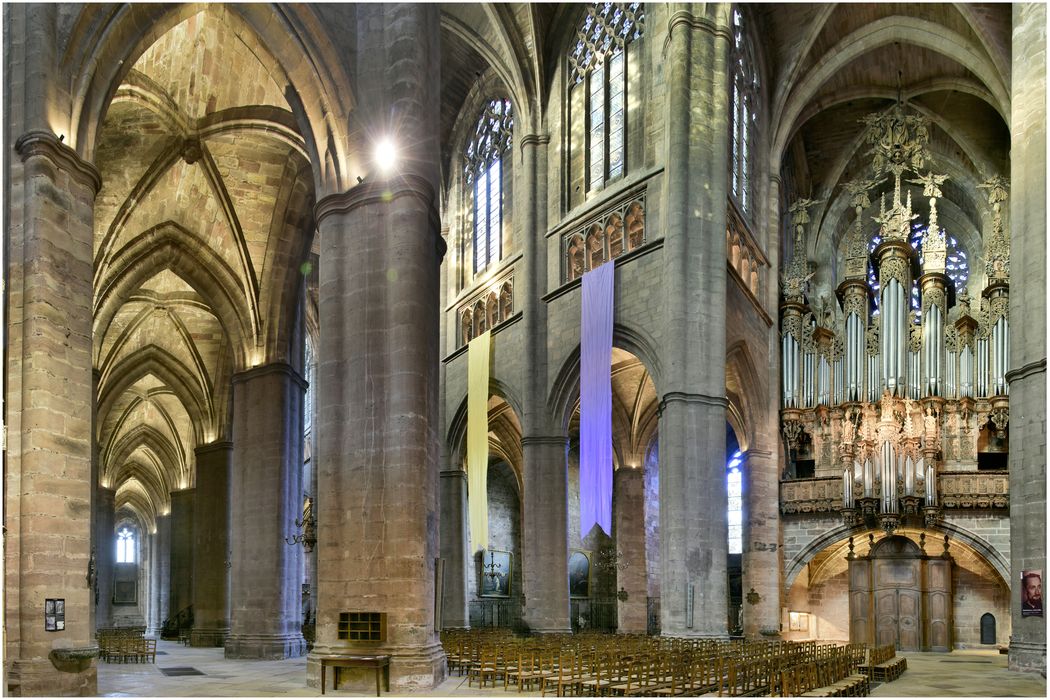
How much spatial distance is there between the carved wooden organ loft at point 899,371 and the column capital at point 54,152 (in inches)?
910

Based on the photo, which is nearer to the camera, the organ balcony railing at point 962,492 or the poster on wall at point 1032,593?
the poster on wall at point 1032,593

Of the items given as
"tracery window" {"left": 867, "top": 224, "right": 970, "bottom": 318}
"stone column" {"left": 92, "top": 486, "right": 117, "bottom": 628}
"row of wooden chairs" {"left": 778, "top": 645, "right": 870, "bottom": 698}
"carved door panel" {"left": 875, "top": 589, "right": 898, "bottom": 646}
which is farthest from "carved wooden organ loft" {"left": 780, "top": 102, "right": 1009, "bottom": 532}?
"stone column" {"left": 92, "top": 486, "right": 117, "bottom": 628}

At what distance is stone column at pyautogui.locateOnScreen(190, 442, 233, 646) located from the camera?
31.8 metres

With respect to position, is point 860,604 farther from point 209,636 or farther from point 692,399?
point 209,636

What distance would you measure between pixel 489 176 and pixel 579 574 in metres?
15.6

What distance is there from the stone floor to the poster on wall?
1211 mm

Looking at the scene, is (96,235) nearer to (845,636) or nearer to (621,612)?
(621,612)

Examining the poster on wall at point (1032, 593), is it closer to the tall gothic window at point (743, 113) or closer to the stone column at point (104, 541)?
the tall gothic window at point (743, 113)

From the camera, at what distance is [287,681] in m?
18.2

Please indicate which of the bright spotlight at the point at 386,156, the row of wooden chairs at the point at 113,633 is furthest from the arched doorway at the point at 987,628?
the row of wooden chairs at the point at 113,633

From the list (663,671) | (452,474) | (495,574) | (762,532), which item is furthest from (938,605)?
(663,671)

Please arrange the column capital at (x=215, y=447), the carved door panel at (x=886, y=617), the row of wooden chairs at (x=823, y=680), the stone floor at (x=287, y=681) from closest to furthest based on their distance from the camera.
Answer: the row of wooden chairs at (x=823, y=680)
the stone floor at (x=287, y=681)
the carved door panel at (x=886, y=617)
the column capital at (x=215, y=447)

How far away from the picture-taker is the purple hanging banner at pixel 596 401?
81.9 ft

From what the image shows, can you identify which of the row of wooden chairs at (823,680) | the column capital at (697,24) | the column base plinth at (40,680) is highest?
the column capital at (697,24)
